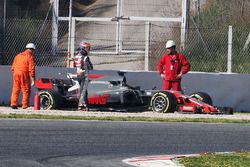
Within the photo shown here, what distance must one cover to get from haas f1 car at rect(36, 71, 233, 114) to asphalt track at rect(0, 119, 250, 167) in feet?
9.39

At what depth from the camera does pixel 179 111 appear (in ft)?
76.3

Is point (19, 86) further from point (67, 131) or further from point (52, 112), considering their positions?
point (67, 131)

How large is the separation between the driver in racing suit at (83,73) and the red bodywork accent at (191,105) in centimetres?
202

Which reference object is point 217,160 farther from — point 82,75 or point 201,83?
point 201,83

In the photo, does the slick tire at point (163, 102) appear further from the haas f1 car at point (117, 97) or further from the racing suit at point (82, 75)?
the racing suit at point (82, 75)

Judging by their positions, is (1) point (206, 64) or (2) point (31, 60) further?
(1) point (206, 64)

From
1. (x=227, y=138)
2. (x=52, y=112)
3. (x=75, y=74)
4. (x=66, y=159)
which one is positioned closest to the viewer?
(x=66, y=159)

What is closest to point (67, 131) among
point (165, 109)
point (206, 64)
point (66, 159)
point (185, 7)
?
point (66, 159)

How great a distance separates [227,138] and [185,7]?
13.7 m

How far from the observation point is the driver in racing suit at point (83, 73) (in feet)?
76.4

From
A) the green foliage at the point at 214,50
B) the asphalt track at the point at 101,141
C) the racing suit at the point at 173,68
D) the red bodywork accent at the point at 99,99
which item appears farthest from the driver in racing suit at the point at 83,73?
the green foliage at the point at 214,50

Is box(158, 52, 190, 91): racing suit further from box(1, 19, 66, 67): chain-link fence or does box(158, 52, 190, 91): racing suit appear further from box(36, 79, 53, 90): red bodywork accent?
box(1, 19, 66, 67): chain-link fence

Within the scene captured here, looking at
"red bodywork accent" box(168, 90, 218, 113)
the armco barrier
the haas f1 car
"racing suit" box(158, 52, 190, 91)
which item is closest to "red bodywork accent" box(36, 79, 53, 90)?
the haas f1 car

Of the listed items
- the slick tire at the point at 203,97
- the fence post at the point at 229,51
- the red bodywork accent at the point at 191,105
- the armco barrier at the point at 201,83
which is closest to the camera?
the red bodywork accent at the point at 191,105
